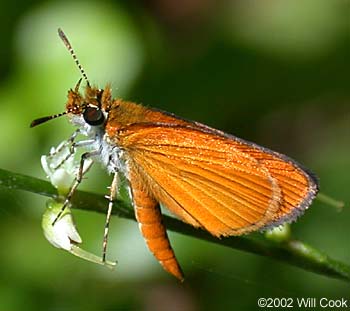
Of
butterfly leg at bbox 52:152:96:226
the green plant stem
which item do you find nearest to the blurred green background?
butterfly leg at bbox 52:152:96:226

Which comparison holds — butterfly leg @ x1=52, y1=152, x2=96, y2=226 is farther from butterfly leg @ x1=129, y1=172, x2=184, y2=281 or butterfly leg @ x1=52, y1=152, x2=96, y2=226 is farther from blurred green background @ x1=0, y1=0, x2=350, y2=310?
blurred green background @ x1=0, y1=0, x2=350, y2=310

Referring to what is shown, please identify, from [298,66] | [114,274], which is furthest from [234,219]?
[298,66]

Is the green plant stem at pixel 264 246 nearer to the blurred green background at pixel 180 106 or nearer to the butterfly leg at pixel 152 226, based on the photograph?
the butterfly leg at pixel 152 226

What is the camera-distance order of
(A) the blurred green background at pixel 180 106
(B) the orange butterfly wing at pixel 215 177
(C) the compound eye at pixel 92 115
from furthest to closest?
(A) the blurred green background at pixel 180 106, (C) the compound eye at pixel 92 115, (B) the orange butterfly wing at pixel 215 177

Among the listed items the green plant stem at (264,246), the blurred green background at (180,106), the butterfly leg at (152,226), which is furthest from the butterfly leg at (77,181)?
the blurred green background at (180,106)

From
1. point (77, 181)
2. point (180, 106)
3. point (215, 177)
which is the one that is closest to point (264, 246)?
point (215, 177)

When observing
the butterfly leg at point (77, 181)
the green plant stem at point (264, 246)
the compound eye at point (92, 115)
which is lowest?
the green plant stem at point (264, 246)
